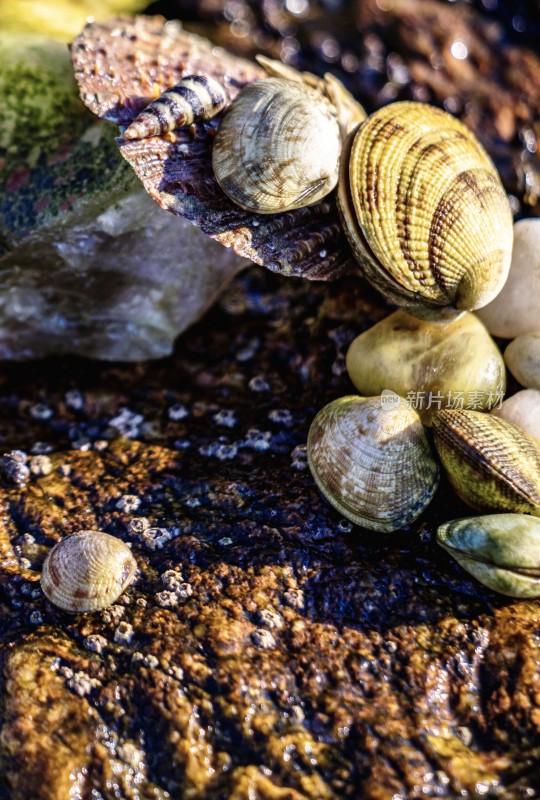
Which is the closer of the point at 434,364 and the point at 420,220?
the point at 420,220

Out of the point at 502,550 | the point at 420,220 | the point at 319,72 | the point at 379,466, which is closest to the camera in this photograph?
the point at 502,550

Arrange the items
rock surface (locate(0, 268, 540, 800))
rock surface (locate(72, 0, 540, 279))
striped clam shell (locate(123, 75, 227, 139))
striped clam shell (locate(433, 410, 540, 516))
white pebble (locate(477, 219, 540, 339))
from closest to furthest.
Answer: rock surface (locate(0, 268, 540, 800)) → striped clam shell (locate(433, 410, 540, 516)) → striped clam shell (locate(123, 75, 227, 139)) → rock surface (locate(72, 0, 540, 279)) → white pebble (locate(477, 219, 540, 339))

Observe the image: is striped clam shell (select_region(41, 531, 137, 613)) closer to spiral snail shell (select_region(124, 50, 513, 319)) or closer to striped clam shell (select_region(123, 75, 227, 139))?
spiral snail shell (select_region(124, 50, 513, 319))

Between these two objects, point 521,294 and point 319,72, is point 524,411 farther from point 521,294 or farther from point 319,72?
point 319,72

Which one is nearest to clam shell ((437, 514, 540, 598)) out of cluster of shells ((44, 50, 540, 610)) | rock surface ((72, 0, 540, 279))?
cluster of shells ((44, 50, 540, 610))

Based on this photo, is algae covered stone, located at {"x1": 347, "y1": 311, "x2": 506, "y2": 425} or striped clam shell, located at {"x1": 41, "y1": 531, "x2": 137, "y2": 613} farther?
algae covered stone, located at {"x1": 347, "y1": 311, "x2": 506, "y2": 425}

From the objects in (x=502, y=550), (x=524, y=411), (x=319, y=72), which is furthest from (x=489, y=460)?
(x=319, y=72)
